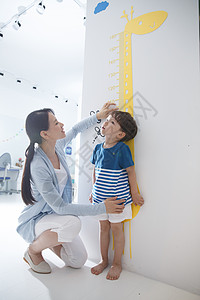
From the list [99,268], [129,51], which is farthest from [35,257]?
[129,51]

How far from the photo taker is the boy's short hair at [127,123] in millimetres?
1248

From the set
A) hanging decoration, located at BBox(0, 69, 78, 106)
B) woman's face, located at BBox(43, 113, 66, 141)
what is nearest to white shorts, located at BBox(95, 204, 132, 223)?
woman's face, located at BBox(43, 113, 66, 141)

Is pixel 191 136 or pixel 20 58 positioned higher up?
pixel 20 58

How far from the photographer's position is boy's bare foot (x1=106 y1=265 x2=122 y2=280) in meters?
1.17

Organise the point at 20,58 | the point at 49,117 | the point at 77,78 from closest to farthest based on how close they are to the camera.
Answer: the point at 49,117
the point at 20,58
the point at 77,78

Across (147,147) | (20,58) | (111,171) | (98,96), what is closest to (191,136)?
(147,147)

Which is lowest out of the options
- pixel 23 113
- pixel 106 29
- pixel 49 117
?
pixel 49 117

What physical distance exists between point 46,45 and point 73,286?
10.5 feet

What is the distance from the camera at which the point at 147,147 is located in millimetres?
1254

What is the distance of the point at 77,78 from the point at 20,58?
1.15 metres

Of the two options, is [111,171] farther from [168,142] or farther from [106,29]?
[106,29]

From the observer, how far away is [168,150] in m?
1.17

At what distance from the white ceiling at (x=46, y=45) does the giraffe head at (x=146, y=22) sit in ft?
4.22

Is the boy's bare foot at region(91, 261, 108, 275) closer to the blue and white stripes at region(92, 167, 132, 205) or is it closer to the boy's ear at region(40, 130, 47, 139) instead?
the blue and white stripes at region(92, 167, 132, 205)
